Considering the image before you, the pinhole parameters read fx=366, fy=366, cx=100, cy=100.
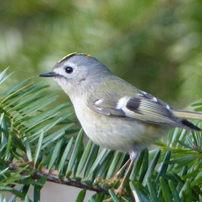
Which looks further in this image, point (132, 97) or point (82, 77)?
point (82, 77)

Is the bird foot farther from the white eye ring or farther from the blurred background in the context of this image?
the white eye ring

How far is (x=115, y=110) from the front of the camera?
1316mm

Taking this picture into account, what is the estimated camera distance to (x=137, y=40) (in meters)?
1.31

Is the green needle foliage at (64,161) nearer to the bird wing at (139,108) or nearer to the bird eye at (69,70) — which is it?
the bird wing at (139,108)

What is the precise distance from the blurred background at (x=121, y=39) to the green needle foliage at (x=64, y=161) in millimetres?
277

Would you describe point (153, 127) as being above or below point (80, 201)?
above

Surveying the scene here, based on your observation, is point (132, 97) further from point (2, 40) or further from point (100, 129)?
point (2, 40)

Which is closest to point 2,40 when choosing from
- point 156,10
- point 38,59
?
point 38,59

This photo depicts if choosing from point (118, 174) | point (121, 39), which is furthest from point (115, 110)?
point (118, 174)

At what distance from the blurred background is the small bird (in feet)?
0.26

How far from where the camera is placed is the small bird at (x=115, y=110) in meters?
1.18

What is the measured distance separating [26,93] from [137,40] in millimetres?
479

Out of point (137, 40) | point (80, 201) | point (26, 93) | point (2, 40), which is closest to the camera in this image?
point (80, 201)

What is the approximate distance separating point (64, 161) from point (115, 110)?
450mm
